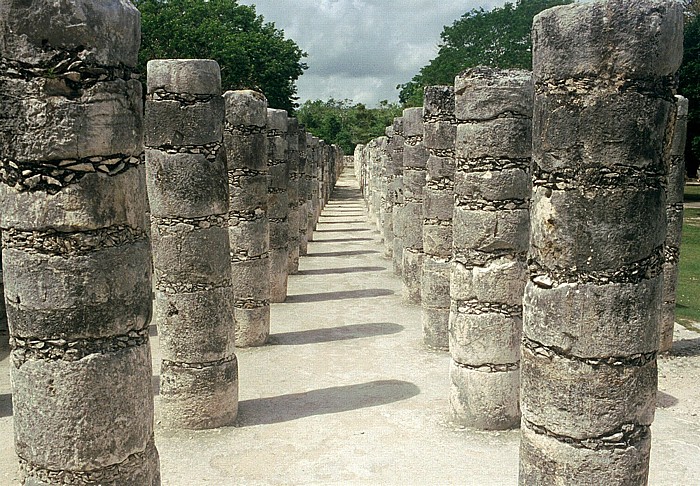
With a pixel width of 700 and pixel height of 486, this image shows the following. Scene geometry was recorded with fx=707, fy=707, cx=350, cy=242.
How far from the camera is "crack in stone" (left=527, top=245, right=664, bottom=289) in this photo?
5008 mm

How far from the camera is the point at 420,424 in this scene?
8.72 m

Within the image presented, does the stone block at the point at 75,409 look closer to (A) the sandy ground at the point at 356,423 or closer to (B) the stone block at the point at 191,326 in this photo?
(A) the sandy ground at the point at 356,423

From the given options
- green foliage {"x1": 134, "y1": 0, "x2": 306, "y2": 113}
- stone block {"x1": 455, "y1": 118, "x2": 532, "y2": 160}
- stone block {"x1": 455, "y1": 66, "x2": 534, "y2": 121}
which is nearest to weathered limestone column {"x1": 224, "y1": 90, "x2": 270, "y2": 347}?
stone block {"x1": 455, "y1": 66, "x2": 534, "y2": 121}

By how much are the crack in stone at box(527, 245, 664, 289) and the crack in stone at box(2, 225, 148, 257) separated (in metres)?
3.13

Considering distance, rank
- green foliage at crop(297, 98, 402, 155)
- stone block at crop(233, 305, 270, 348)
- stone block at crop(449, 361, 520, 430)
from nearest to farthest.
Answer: stone block at crop(449, 361, 520, 430)
stone block at crop(233, 305, 270, 348)
green foliage at crop(297, 98, 402, 155)

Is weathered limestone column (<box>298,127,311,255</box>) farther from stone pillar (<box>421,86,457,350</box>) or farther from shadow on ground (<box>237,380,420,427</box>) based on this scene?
shadow on ground (<box>237,380,420,427</box>)

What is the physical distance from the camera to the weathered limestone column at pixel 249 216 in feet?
37.3

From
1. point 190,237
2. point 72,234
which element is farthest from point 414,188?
point 72,234

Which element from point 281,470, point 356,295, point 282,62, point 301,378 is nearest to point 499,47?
point 282,62

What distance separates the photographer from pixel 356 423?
876cm

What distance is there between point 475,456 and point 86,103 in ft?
18.2

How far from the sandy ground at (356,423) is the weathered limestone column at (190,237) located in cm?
52

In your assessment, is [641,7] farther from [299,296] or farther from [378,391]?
[299,296]

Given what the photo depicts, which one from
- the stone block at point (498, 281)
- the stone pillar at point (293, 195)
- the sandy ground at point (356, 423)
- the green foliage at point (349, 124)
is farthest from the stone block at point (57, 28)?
the green foliage at point (349, 124)
